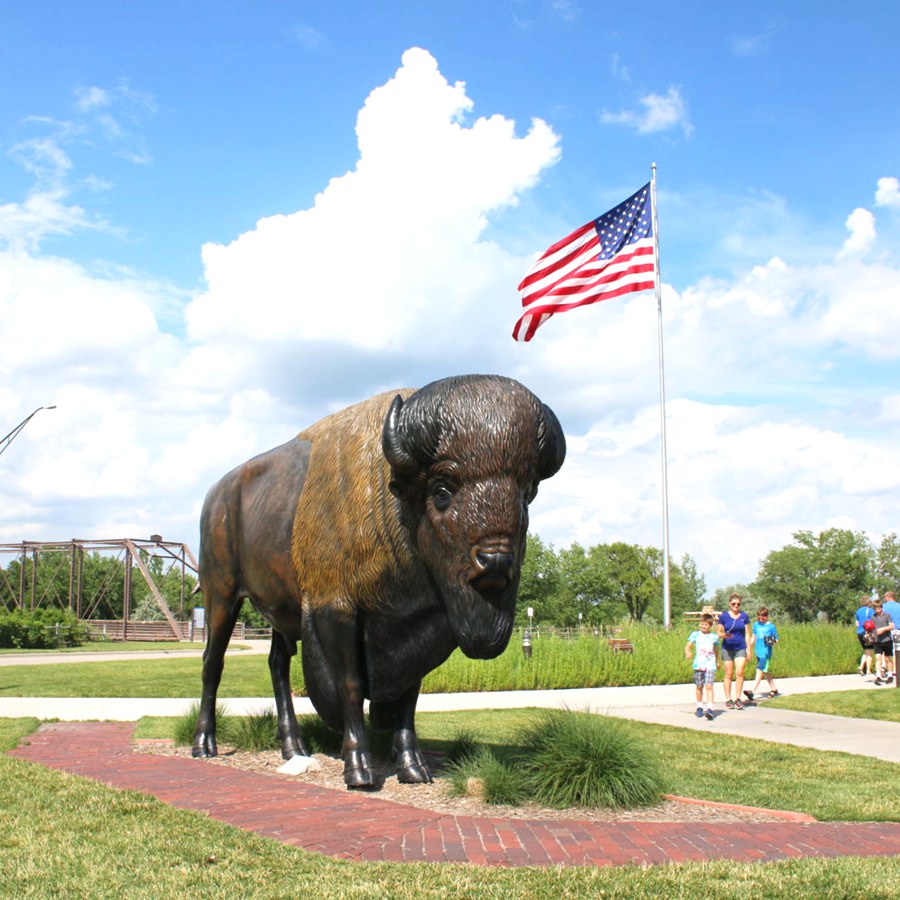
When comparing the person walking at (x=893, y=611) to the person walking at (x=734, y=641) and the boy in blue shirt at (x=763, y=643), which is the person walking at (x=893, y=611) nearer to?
the boy in blue shirt at (x=763, y=643)

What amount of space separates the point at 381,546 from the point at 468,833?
163cm

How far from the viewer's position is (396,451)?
16.2 feet

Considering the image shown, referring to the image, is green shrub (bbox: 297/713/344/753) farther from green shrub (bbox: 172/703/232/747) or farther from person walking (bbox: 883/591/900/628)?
person walking (bbox: 883/591/900/628)

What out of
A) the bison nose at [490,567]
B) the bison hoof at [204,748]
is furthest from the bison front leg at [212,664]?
the bison nose at [490,567]

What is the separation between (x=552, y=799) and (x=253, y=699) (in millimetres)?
8788

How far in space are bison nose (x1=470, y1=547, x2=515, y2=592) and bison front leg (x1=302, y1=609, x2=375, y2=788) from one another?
1.31m

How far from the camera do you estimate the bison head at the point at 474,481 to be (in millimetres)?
4648

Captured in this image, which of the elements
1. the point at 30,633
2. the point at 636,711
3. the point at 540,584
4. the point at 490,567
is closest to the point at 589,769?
the point at 490,567

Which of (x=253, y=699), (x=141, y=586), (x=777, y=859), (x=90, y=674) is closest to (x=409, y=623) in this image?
(x=777, y=859)

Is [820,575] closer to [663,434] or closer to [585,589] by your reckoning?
[585,589]

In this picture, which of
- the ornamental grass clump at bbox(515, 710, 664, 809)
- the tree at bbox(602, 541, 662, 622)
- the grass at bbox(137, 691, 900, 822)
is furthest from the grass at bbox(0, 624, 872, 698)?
the tree at bbox(602, 541, 662, 622)

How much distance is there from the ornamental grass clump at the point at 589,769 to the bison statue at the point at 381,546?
0.79 m

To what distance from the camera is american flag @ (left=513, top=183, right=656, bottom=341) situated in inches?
651

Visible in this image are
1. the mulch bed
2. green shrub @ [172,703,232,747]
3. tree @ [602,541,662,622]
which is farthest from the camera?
tree @ [602,541,662,622]
